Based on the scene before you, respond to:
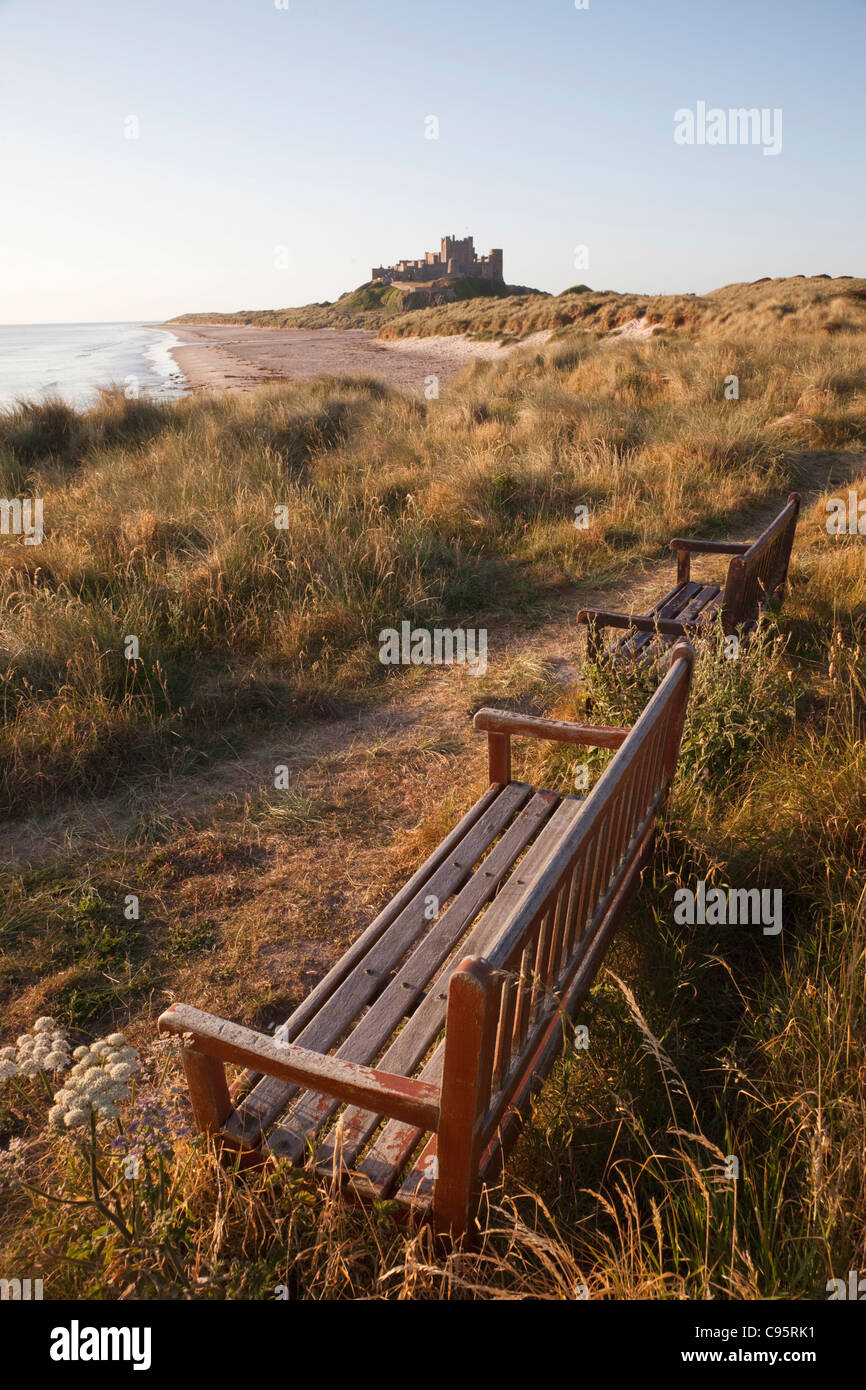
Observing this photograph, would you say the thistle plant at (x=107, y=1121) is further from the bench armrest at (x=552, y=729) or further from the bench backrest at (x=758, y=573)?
the bench backrest at (x=758, y=573)

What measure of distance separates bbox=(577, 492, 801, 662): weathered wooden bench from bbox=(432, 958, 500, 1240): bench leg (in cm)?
285

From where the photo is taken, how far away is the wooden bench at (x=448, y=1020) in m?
1.58

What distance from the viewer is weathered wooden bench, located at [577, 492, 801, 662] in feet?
13.8

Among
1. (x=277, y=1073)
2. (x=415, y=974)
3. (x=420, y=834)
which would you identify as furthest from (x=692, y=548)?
(x=277, y=1073)

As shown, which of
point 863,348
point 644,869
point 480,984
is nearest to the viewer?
point 480,984

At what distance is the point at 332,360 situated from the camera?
30.5m

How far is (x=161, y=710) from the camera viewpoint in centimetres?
474

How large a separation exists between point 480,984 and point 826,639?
4178 millimetres

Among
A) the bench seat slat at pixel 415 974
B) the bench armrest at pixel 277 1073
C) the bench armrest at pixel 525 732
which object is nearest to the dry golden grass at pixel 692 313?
the bench armrest at pixel 525 732

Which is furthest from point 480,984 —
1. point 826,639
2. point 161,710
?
point 826,639

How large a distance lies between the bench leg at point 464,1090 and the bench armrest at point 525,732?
1.54m

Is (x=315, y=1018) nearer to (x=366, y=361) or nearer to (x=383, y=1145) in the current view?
(x=383, y=1145)

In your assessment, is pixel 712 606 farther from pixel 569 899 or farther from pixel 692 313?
pixel 692 313

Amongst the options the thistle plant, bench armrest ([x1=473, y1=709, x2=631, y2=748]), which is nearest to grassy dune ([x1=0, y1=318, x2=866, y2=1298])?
the thistle plant
